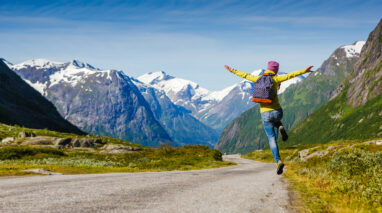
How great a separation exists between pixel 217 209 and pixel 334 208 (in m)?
3.10

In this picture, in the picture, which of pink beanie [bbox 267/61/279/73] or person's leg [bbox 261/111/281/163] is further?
pink beanie [bbox 267/61/279/73]

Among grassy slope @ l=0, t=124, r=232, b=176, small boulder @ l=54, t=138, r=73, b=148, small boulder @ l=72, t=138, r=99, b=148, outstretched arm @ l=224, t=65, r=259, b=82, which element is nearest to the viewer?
outstretched arm @ l=224, t=65, r=259, b=82

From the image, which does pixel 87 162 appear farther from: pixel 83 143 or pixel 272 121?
Result: pixel 83 143

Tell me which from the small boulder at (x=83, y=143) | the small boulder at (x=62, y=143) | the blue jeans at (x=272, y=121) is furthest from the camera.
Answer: the small boulder at (x=83, y=143)

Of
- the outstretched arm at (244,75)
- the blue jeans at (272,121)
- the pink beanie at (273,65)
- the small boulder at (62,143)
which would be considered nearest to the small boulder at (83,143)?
the small boulder at (62,143)

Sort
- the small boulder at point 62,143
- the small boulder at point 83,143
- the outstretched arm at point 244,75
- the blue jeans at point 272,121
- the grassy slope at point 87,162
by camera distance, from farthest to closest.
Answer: the small boulder at point 83,143, the small boulder at point 62,143, the grassy slope at point 87,162, the outstretched arm at point 244,75, the blue jeans at point 272,121

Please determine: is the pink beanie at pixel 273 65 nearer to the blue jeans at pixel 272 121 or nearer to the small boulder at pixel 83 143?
the blue jeans at pixel 272 121

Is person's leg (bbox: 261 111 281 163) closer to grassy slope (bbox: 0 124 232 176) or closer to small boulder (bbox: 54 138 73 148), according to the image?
grassy slope (bbox: 0 124 232 176)

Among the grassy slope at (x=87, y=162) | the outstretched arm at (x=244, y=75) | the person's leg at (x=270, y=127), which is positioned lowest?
the grassy slope at (x=87, y=162)

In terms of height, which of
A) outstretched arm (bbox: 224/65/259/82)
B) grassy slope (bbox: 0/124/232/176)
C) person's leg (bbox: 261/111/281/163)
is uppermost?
outstretched arm (bbox: 224/65/259/82)

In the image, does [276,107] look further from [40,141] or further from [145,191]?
[40,141]

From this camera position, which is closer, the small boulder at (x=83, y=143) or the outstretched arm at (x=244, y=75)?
the outstretched arm at (x=244, y=75)

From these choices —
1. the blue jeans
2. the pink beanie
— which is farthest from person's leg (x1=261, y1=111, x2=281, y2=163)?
the pink beanie

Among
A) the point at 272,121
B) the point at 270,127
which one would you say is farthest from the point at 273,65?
the point at 270,127
